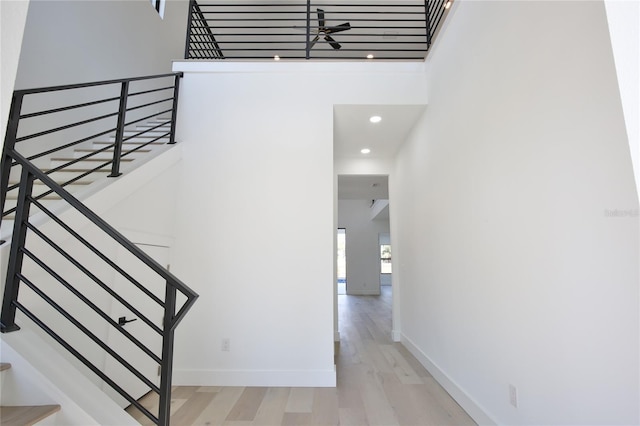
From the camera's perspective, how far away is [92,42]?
12.3 ft

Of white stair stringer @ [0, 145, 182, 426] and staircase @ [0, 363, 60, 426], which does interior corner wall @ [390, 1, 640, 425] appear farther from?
staircase @ [0, 363, 60, 426]

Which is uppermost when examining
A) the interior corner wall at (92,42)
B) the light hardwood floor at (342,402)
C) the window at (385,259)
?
the interior corner wall at (92,42)

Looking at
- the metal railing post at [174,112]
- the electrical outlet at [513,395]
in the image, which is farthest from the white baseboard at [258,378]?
the metal railing post at [174,112]

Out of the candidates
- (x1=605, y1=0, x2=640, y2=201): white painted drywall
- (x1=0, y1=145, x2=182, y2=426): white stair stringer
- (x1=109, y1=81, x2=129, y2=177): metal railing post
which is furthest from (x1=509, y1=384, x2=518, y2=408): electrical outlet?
(x1=109, y1=81, x2=129, y2=177): metal railing post

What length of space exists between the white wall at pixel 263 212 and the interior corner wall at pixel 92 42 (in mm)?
1180

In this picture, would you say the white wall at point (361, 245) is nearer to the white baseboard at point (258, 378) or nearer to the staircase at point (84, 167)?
the staircase at point (84, 167)

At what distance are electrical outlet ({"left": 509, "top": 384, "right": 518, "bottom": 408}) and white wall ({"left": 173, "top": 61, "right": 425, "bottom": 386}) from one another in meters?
1.63

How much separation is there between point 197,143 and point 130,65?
6.88ft

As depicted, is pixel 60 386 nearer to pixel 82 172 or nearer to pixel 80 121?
pixel 82 172

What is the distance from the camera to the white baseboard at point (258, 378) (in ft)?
10.2

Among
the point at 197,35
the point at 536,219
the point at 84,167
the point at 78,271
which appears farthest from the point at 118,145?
the point at 536,219

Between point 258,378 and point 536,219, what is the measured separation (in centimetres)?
281

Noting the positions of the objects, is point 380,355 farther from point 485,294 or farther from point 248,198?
point 248,198

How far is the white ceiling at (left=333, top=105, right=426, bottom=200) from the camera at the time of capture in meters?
3.69
